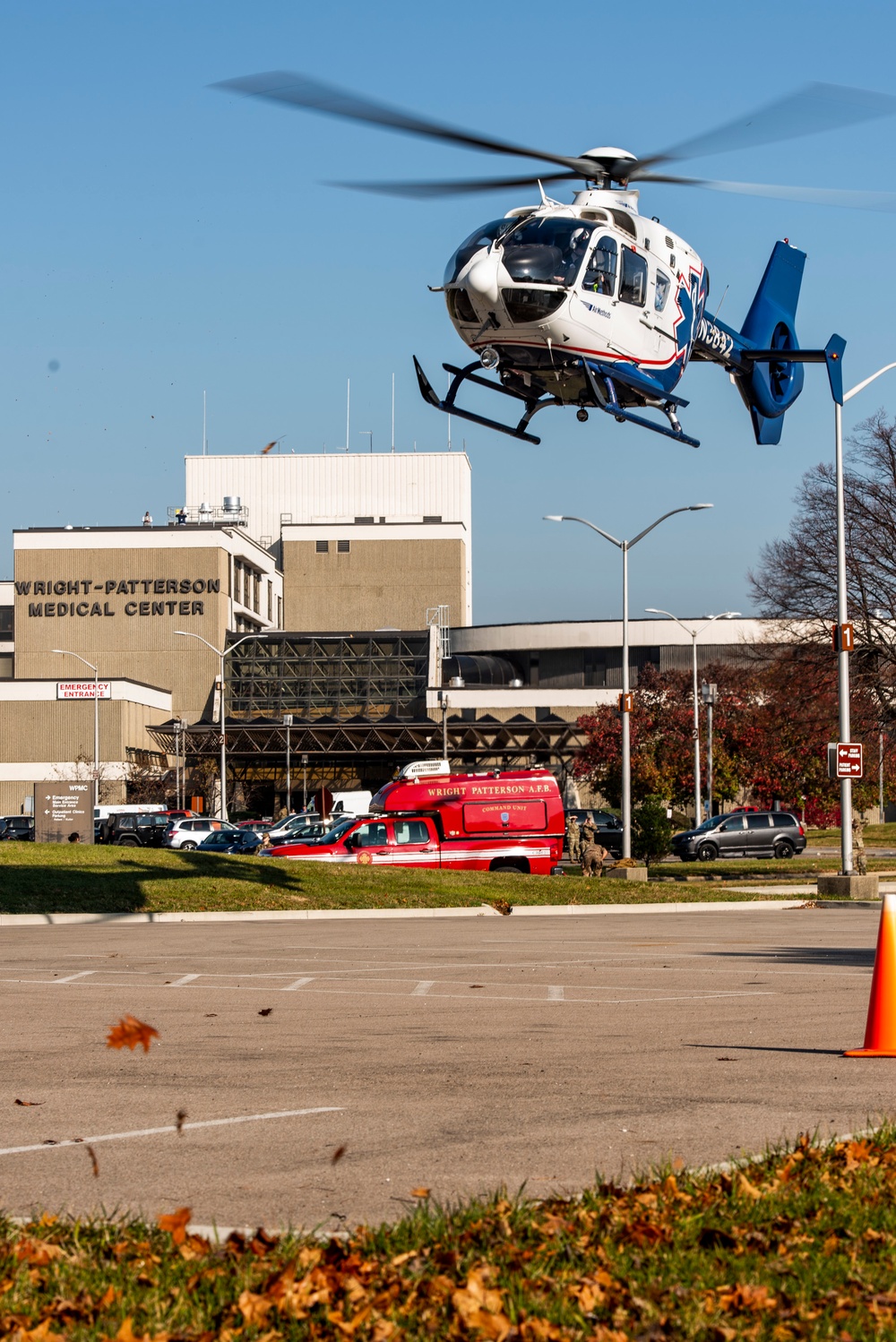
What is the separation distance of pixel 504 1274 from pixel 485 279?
610 inches

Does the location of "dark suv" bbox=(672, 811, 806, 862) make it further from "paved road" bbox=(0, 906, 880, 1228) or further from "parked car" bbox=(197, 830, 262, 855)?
"paved road" bbox=(0, 906, 880, 1228)

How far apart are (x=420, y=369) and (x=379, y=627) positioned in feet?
346

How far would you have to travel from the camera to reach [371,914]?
24688mm

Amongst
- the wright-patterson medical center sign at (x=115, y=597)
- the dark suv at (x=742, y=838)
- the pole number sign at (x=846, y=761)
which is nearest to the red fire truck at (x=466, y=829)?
the pole number sign at (x=846, y=761)

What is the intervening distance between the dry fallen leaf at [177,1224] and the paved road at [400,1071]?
0.22 metres

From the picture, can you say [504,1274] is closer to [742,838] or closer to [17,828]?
[742,838]

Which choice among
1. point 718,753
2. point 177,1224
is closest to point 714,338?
point 177,1224

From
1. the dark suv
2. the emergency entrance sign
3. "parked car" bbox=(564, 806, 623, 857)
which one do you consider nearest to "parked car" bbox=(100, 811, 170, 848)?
"parked car" bbox=(564, 806, 623, 857)

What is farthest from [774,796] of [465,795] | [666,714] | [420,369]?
[420,369]

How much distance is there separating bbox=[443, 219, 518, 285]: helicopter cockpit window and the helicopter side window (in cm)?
162

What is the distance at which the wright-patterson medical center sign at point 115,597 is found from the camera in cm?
10331

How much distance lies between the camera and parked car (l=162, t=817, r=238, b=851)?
2160 inches

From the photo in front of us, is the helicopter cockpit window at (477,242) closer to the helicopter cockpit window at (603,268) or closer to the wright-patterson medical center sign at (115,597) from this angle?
the helicopter cockpit window at (603,268)

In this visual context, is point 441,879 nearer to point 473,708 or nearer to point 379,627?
point 473,708
